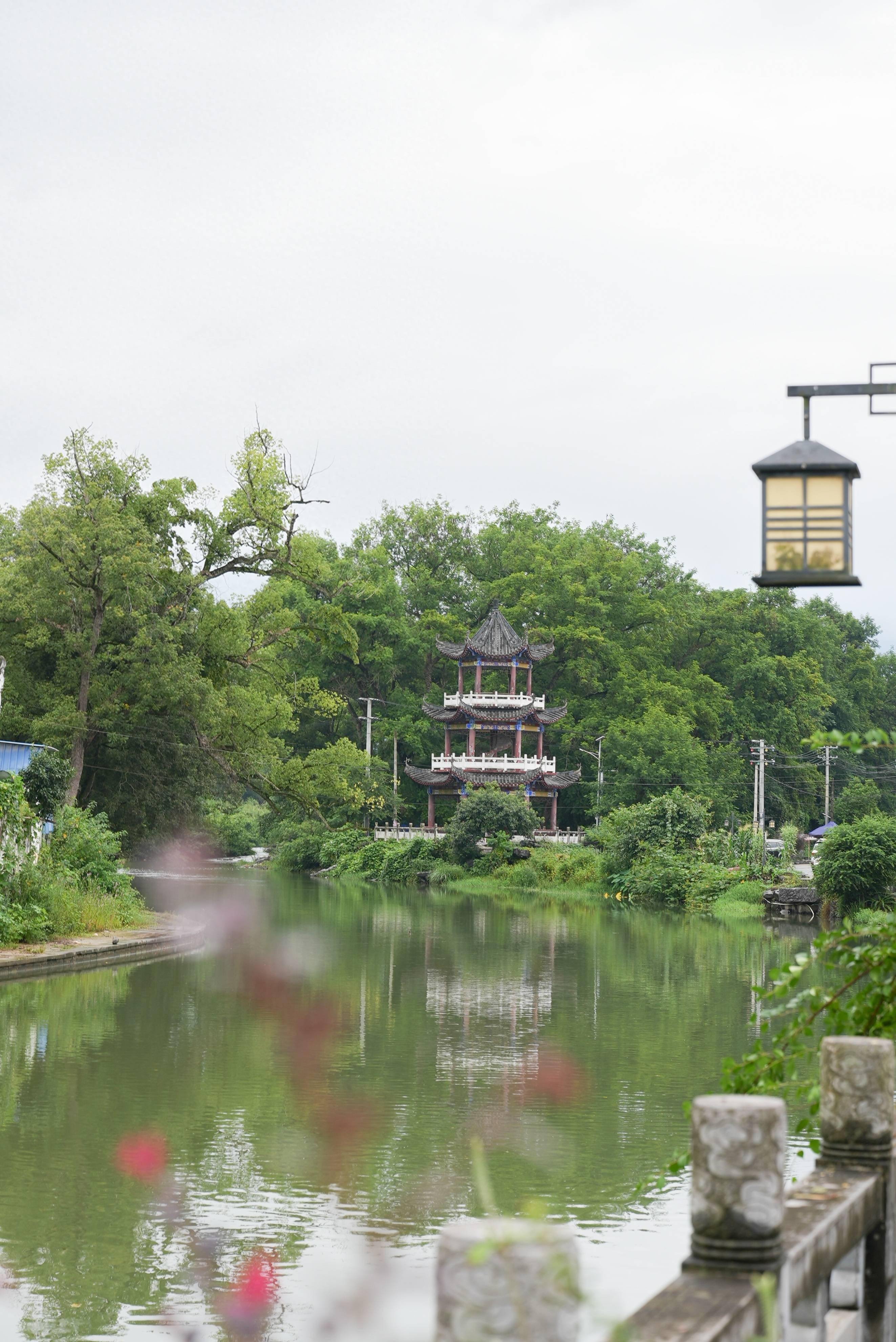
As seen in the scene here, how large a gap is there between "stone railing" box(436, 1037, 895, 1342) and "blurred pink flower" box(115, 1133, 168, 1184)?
19.5 feet

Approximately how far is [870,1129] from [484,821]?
46.2m

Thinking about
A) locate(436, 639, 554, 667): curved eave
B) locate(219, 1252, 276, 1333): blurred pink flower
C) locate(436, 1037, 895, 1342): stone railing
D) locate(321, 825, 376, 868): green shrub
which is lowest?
locate(219, 1252, 276, 1333): blurred pink flower

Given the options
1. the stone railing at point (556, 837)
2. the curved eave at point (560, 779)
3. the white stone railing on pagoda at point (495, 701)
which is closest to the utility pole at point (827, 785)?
the curved eave at point (560, 779)

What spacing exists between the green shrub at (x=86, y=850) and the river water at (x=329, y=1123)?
11.1 feet

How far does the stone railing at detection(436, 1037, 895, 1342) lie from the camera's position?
1.89 meters

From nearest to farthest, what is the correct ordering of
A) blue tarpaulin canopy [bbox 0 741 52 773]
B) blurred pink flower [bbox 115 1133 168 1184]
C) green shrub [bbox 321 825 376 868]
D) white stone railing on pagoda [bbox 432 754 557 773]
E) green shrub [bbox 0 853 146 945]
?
blurred pink flower [bbox 115 1133 168 1184], green shrub [bbox 0 853 146 945], blue tarpaulin canopy [bbox 0 741 52 773], green shrub [bbox 321 825 376 868], white stone railing on pagoda [bbox 432 754 557 773]

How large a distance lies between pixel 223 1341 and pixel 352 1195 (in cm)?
235

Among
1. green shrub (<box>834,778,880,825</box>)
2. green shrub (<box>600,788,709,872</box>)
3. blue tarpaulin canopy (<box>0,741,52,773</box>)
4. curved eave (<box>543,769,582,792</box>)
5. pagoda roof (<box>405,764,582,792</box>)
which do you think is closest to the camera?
blue tarpaulin canopy (<box>0,741,52,773</box>)

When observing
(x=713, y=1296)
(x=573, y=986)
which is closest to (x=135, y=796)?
(x=573, y=986)

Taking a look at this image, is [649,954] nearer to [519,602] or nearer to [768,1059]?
[768,1059]

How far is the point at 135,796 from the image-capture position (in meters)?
34.3

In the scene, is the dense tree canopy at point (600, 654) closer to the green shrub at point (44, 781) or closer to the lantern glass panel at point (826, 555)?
the green shrub at point (44, 781)

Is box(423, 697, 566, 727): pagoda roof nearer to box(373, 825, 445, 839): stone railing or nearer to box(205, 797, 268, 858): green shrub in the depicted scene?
box(373, 825, 445, 839): stone railing

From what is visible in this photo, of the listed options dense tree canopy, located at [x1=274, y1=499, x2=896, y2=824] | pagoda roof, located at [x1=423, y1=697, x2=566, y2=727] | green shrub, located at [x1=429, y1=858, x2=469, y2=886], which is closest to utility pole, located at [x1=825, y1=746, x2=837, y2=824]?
dense tree canopy, located at [x1=274, y1=499, x2=896, y2=824]
